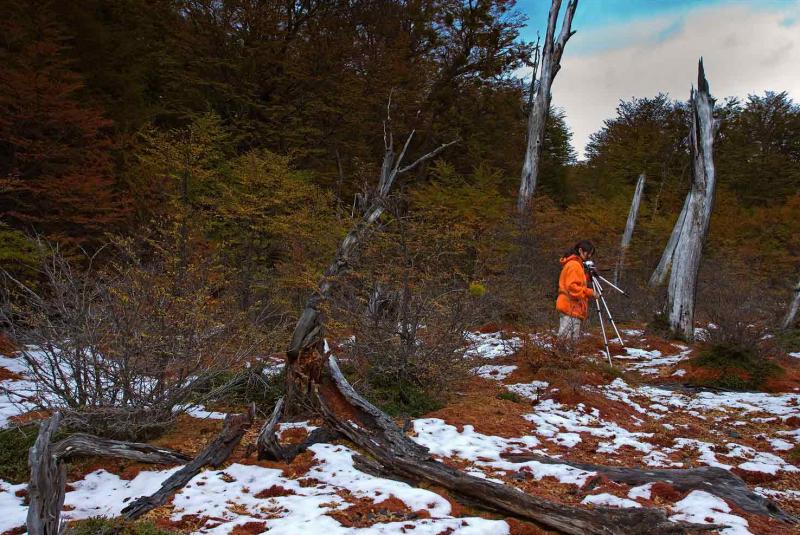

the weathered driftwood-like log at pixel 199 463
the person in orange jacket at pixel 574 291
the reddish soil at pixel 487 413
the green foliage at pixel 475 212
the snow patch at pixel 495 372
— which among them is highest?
the green foliage at pixel 475 212

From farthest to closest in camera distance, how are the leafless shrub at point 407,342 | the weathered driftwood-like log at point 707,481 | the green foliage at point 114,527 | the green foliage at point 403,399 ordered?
the leafless shrub at point 407,342, the green foliage at point 403,399, the weathered driftwood-like log at point 707,481, the green foliage at point 114,527

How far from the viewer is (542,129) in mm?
17641

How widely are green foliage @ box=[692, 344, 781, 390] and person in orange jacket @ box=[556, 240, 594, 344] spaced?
2102 millimetres

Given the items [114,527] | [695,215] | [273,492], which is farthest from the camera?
[695,215]

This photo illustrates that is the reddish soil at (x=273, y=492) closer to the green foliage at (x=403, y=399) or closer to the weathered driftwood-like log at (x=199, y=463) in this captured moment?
the weathered driftwood-like log at (x=199, y=463)

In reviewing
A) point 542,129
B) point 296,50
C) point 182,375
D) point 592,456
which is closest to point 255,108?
point 296,50

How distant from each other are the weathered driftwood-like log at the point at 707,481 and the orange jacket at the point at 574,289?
352 cm

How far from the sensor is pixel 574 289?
7484 millimetres

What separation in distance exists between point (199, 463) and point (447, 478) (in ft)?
6.24

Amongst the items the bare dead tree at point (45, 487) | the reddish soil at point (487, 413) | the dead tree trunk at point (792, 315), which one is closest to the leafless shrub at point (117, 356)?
the bare dead tree at point (45, 487)

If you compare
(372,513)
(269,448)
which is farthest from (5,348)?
(372,513)

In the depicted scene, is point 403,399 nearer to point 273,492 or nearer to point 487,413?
point 487,413

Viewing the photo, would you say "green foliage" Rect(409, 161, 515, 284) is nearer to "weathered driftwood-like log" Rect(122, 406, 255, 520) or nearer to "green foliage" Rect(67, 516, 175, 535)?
"weathered driftwood-like log" Rect(122, 406, 255, 520)

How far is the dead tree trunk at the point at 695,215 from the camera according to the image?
1091 centimetres
